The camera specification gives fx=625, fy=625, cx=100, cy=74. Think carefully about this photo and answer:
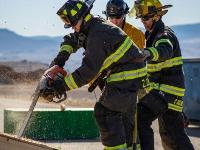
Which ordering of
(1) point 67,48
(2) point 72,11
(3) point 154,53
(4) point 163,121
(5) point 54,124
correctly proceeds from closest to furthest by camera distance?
(2) point 72,11 → (3) point 154,53 → (1) point 67,48 → (4) point 163,121 → (5) point 54,124

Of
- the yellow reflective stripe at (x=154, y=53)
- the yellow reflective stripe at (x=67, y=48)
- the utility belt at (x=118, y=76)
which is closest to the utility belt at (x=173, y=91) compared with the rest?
the yellow reflective stripe at (x=154, y=53)

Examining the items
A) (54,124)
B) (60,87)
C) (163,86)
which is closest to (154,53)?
(163,86)

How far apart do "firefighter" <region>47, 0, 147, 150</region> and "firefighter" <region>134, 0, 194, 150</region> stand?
0.61 metres

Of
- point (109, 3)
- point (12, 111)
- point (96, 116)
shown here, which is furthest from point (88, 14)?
point (12, 111)

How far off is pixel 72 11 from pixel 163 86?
1.52 m

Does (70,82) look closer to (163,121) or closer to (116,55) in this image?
(116,55)

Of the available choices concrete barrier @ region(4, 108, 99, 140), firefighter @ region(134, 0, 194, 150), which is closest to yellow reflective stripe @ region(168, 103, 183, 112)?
firefighter @ region(134, 0, 194, 150)

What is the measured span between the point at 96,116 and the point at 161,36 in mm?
1213

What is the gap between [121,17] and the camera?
7328mm

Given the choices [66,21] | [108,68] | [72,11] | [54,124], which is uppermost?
[72,11]

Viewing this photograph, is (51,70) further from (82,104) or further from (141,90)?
(82,104)

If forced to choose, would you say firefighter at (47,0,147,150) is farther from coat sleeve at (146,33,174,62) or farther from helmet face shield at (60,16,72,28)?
coat sleeve at (146,33,174,62)

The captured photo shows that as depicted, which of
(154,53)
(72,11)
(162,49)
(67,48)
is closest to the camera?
(72,11)

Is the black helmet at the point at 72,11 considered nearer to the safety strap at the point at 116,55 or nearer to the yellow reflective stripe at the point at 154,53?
the safety strap at the point at 116,55
